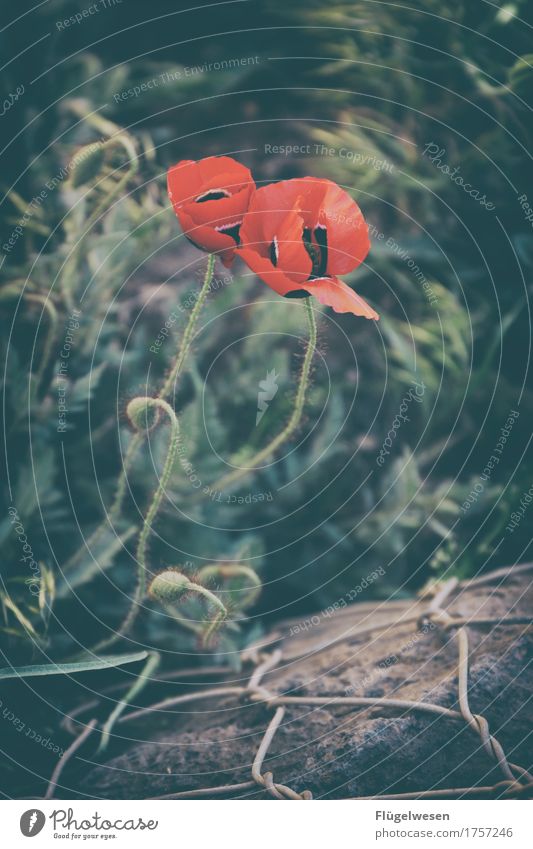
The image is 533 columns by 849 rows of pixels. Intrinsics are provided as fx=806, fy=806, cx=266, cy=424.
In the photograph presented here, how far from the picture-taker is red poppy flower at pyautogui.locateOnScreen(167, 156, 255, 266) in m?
0.86

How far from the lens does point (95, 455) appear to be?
1.16 metres

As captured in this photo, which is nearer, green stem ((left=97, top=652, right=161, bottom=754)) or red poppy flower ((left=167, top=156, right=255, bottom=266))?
red poppy flower ((left=167, top=156, right=255, bottom=266))

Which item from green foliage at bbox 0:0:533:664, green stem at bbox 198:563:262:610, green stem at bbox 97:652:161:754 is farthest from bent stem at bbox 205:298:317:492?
green stem at bbox 97:652:161:754

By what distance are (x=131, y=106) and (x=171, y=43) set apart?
0.14 metres

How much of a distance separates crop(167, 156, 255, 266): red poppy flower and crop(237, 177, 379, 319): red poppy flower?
0.7 inches

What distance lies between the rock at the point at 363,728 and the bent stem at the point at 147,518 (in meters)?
0.12

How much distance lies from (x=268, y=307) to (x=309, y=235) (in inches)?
15.3

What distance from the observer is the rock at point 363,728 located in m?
0.90

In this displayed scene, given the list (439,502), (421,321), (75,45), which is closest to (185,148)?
(75,45)

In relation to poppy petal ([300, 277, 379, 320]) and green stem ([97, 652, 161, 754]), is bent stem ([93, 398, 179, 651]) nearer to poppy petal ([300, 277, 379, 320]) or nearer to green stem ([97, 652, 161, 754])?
green stem ([97, 652, 161, 754])

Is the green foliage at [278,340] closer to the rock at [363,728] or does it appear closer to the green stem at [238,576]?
the green stem at [238,576]

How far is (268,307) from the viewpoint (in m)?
1.30

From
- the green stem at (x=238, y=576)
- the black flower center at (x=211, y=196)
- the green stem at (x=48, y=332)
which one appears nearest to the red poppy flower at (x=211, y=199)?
the black flower center at (x=211, y=196)
